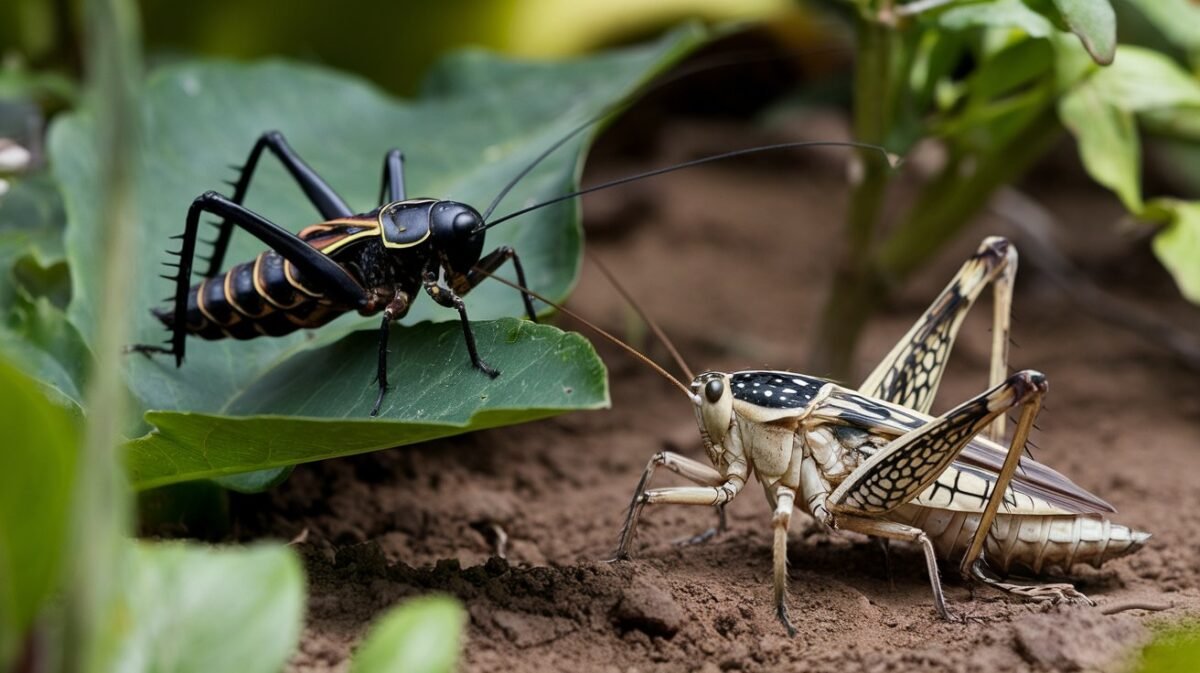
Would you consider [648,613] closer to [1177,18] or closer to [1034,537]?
[1034,537]

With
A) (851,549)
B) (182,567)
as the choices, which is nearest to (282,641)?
(182,567)

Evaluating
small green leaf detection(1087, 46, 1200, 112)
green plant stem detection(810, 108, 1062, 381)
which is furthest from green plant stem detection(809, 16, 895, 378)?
small green leaf detection(1087, 46, 1200, 112)

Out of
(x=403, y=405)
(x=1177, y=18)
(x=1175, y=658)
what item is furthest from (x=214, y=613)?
(x=1177, y=18)

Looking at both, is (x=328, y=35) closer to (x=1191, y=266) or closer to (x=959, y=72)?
(x=959, y=72)

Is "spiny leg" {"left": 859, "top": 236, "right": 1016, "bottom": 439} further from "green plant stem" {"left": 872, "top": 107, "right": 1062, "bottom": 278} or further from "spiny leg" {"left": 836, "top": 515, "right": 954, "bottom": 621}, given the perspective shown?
"green plant stem" {"left": 872, "top": 107, "right": 1062, "bottom": 278}

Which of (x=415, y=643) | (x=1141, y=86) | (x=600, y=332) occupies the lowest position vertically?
(x=415, y=643)
